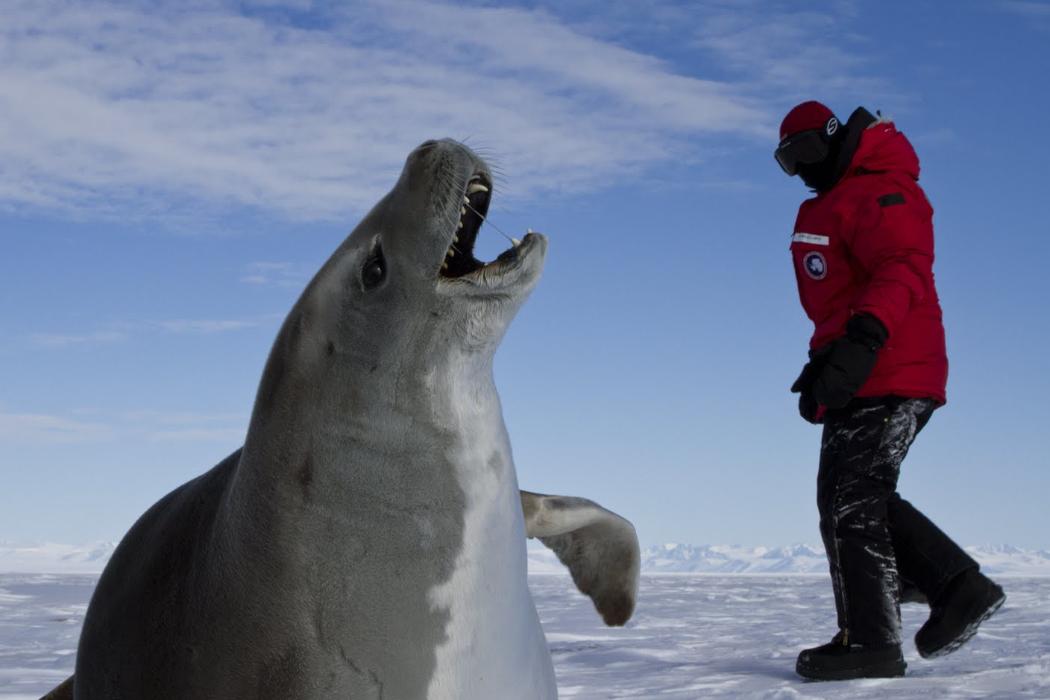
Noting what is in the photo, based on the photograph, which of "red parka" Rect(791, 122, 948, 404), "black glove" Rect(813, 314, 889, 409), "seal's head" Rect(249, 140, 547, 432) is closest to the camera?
"seal's head" Rect(249, 140, 547, 432)

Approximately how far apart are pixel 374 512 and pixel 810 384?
3211 mm

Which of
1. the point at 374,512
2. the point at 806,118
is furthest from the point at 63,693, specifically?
the point at 806,118

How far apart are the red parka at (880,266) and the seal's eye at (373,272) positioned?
2977 mm

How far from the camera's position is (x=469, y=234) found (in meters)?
2.89

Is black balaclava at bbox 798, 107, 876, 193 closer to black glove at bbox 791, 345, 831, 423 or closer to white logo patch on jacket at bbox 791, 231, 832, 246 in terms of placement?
white logo patch on jacket at bbox 791, 231, 832, 246

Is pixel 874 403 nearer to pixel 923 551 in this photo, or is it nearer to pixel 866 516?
pixel 866 516

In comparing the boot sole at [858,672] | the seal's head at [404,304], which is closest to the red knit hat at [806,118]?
the boot sole at [858,672]

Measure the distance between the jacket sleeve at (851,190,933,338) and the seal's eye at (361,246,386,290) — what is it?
9.76 feet

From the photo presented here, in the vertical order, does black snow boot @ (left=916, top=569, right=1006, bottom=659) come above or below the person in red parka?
below

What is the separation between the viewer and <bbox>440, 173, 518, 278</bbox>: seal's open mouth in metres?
2.77

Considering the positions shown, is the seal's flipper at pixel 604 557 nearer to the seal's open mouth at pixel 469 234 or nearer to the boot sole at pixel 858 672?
the seal's open mouth at pixel 469 234

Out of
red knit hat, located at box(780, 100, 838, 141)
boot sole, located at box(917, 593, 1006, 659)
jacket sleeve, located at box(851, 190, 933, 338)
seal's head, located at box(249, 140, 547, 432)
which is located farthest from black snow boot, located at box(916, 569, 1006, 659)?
seal's head, located at box(249, 140, 547, 432)

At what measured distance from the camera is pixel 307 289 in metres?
2.79

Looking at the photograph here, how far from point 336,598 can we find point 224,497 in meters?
0.47
